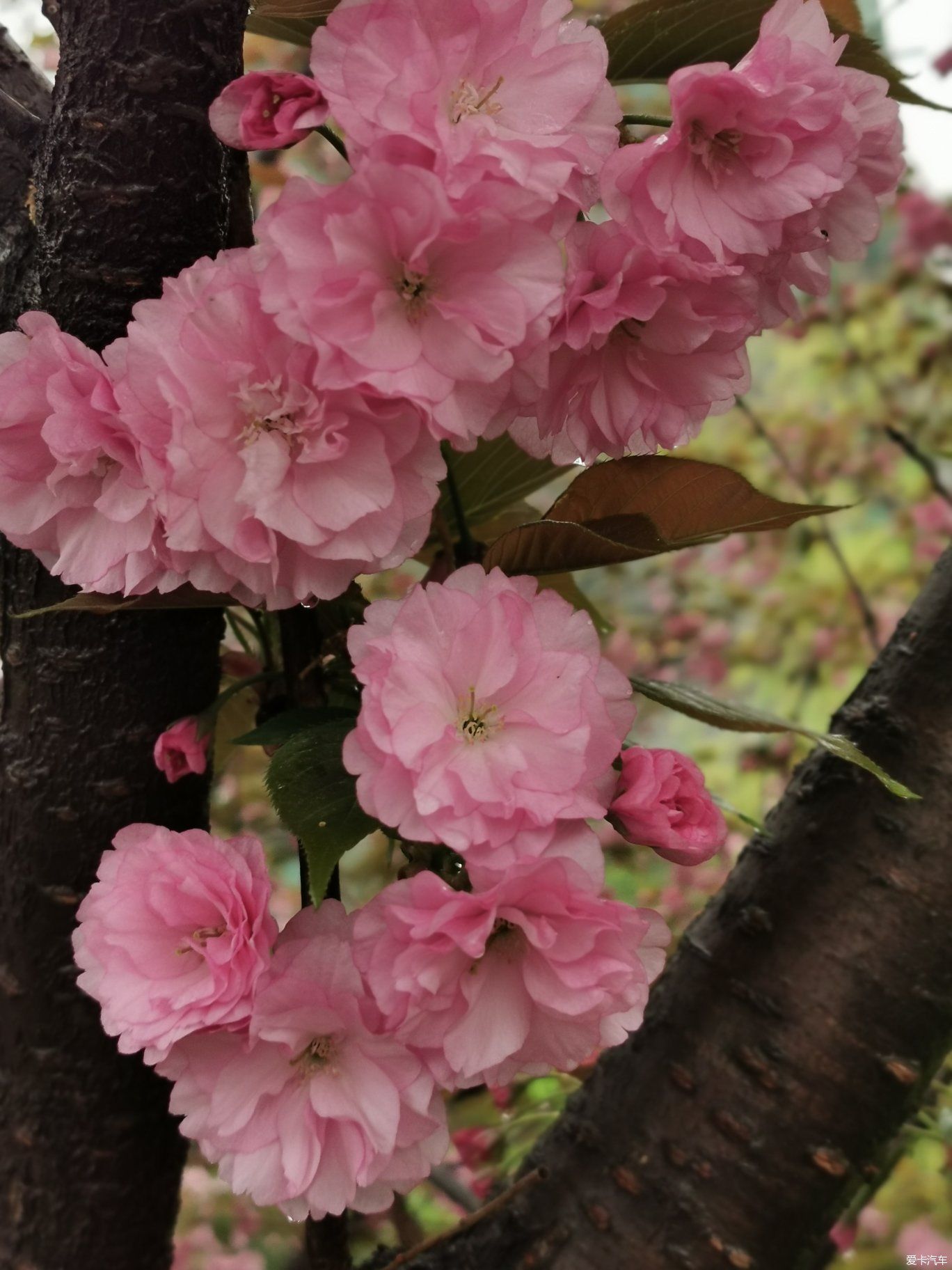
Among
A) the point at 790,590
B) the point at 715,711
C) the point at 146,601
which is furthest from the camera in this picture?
the point at 790,590

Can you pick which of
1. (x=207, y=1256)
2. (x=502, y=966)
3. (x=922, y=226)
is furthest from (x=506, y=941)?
(x=922, y=226)

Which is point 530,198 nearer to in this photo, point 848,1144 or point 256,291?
point 256,291

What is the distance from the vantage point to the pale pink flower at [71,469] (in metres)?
0.46

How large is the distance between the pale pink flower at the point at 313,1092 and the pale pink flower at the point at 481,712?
11 centimetres

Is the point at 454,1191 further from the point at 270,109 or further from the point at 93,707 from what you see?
the point at 270,109

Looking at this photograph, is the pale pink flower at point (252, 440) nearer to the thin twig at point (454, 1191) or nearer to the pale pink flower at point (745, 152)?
the pale pink flower at point (745, 152)

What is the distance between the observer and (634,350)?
48cm

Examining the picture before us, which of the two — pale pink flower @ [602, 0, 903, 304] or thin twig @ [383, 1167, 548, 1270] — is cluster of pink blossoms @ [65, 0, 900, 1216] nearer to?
pale pink flower @ [602, 0, 903, 304]

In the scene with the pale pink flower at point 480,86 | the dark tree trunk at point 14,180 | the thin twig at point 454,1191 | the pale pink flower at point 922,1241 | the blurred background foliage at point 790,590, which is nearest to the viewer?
the pale pink flower at point 480,86

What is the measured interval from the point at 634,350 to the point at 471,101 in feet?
0.41

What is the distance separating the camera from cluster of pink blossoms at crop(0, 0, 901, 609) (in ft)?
1.31

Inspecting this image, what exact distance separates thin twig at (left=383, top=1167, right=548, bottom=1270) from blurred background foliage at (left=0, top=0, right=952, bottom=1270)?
0.63 meters

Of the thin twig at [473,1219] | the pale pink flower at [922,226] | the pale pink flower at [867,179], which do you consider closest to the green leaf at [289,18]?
the pale pink flower at [867,179]

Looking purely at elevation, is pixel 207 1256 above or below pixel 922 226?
below
